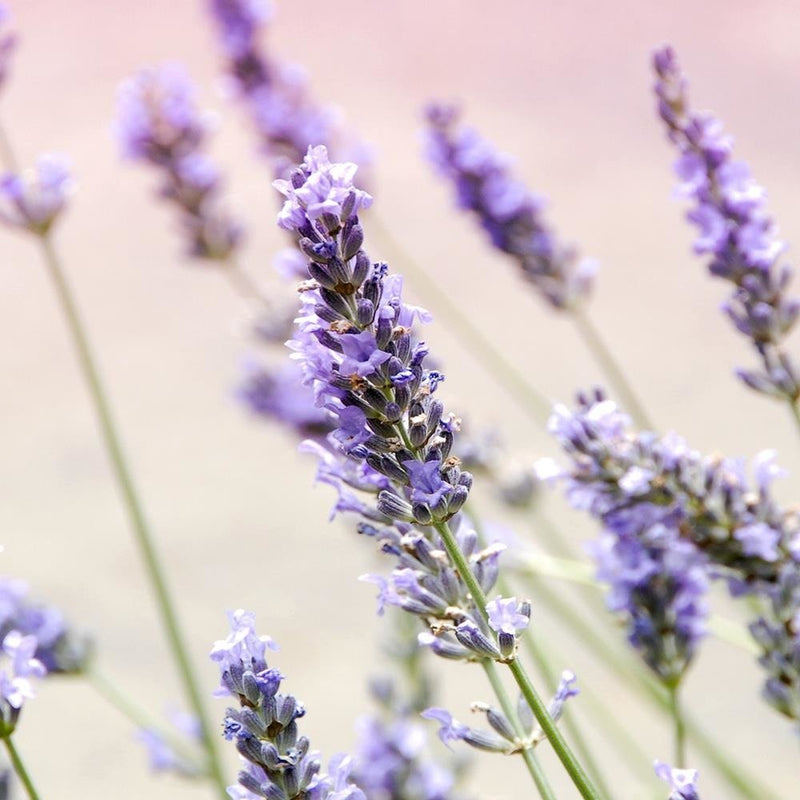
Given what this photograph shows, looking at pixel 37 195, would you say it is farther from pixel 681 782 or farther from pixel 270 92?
pixel 681 782

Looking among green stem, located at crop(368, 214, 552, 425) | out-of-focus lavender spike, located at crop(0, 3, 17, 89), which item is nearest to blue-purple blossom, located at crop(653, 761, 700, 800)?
green stem, located at crop(368, 214, 552, 425)

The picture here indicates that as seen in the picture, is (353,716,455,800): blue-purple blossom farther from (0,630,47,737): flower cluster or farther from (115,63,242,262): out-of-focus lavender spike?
(115,63,242,262): out-of-focus lavender spike

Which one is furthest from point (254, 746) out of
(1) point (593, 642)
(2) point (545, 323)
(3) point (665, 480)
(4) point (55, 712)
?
(2) point (545, 323)

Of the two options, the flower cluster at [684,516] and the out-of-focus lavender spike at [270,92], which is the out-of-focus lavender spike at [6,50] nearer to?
the out-of-focus lavender spike at [270,92]

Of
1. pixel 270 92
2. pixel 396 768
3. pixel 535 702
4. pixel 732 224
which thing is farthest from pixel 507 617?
pixel 270 92

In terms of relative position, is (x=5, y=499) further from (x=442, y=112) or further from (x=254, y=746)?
(x=254, y=746)

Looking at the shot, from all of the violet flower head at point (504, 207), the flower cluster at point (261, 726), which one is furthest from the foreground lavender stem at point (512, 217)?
the flower cluster at point (261, 726)

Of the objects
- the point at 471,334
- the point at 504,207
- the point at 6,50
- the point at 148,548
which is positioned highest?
the point at 6,50
